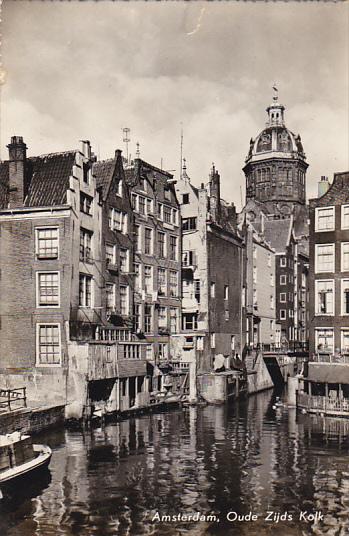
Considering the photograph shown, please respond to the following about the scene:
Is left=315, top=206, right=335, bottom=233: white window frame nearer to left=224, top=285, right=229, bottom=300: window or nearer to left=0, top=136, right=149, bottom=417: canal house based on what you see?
left=224, top=285, right=229, bottom=300: window

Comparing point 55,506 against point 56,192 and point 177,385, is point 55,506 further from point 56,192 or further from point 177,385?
point 177,385

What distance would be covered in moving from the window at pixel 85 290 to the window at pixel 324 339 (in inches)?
822

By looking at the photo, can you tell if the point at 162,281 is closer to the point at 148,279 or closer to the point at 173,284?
the point at 173,284

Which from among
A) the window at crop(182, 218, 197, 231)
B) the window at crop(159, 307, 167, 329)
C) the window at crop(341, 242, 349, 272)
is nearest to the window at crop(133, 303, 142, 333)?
the window at crop(159, 307, 167, 329)

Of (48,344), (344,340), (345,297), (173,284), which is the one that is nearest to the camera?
(48,344)

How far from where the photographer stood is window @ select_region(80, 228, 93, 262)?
4885 cm

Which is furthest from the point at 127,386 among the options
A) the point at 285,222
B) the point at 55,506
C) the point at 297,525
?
the point at 285,222

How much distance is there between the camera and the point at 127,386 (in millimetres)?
50750

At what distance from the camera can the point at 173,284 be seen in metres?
66.4

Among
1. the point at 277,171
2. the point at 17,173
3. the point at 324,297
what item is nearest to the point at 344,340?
the point at 324,297

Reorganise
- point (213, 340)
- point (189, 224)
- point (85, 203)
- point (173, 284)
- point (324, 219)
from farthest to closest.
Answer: point (189, 224), point (213, 340), point (173, 284), point (324, 219), point (85, 203)

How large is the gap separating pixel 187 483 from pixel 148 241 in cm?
3665

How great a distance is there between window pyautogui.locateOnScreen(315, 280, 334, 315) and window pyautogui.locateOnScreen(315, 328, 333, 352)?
5.20ft

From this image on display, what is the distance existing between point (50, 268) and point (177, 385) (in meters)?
20.2
